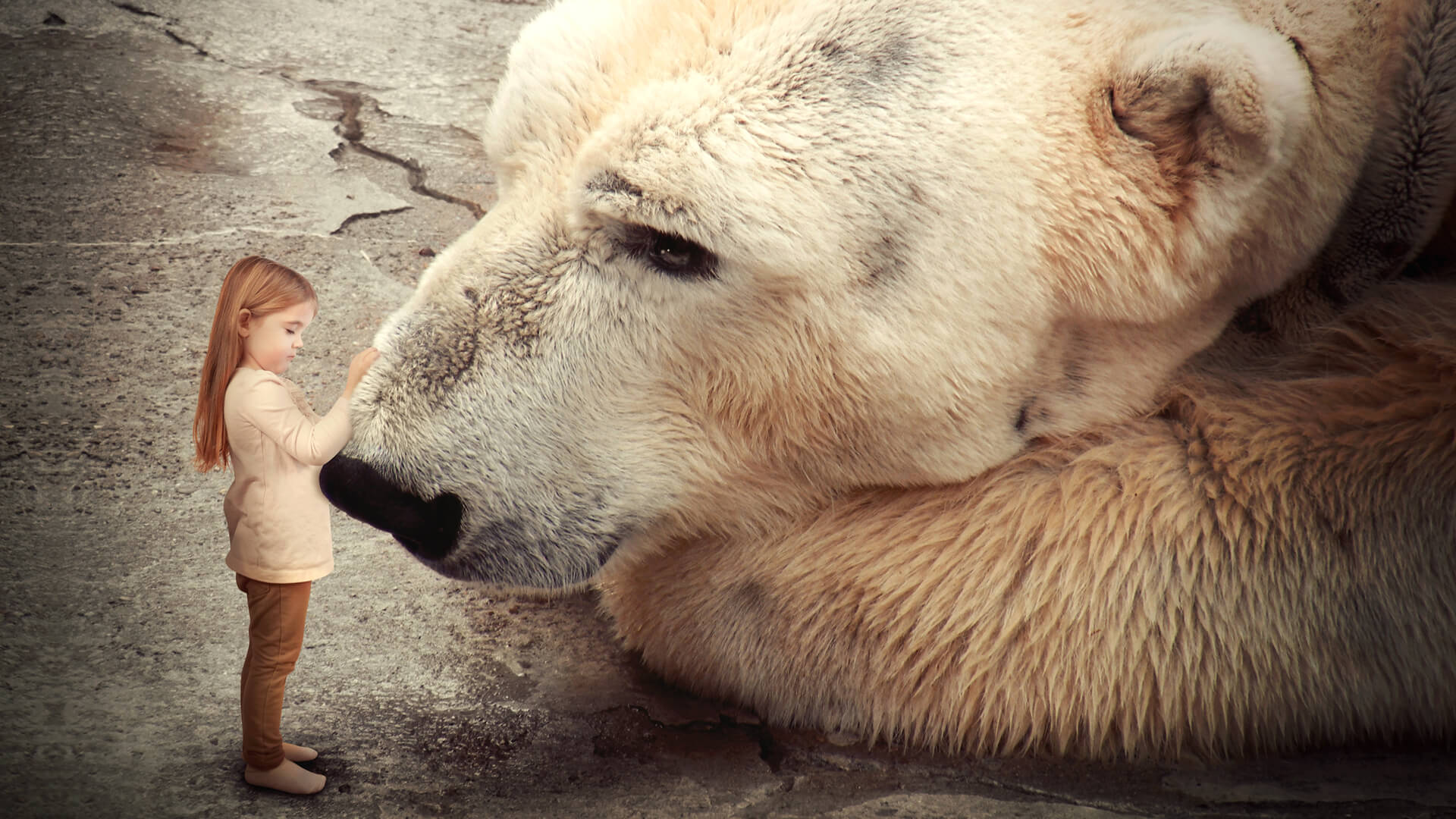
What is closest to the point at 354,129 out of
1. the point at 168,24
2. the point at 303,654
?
the point at 168,24

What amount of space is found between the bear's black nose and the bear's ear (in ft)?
3.42

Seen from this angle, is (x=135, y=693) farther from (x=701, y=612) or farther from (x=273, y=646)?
(x=701, y=612)

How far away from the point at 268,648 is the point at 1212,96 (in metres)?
1.32

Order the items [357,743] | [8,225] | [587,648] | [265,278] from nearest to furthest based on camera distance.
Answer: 1. [265,278]
2. [357,743]
3. [587,648]
4. [8,225]

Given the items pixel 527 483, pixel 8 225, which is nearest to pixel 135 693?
pixel 527 483

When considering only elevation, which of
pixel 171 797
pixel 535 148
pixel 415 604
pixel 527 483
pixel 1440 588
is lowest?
pixel 171 797

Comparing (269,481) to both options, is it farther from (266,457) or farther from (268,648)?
(268,648)

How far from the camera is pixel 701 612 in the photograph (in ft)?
5.95

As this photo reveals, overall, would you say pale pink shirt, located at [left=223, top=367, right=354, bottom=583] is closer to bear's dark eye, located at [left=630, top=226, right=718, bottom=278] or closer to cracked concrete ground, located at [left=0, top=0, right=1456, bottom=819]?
cracked concrete ground, located at [left=0, top=0, right=1456, bottom=819]

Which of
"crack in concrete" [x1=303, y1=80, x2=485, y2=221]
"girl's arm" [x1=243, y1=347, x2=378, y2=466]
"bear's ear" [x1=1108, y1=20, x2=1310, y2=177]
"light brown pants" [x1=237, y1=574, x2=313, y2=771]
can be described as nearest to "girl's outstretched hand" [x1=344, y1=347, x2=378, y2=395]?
"girl's arm" [x1=243, y1=347, x2=378, y2=466]

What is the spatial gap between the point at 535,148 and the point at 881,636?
2.79 ft

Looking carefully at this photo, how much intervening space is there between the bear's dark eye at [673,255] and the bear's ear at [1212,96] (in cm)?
57

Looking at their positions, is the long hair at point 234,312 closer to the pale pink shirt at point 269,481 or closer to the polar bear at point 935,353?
the pale pink shirt at point 269,481

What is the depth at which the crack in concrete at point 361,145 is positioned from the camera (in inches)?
131
